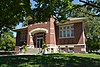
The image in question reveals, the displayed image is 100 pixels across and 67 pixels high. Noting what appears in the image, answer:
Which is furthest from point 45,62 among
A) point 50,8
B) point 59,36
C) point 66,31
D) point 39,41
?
point 39,41

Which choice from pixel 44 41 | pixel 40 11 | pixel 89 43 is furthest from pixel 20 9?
pixel 89 43

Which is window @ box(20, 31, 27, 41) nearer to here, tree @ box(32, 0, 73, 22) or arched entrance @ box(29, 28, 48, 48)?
arched entrance @ box(29, 28, 48, 48)

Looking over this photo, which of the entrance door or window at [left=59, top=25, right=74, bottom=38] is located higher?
window at [left=59, top=25, right=74, bottom=38]

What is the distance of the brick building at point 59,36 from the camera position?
33.8m

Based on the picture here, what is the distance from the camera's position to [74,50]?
34125 millimetres

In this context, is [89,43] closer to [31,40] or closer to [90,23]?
[90,23]

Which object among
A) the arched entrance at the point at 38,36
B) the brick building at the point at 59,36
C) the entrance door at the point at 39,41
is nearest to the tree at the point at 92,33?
the brick building at the point at 59,36

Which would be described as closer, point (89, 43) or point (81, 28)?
point (81, 28)

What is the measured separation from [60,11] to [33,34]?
77.8 ft

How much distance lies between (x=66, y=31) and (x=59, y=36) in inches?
70.1

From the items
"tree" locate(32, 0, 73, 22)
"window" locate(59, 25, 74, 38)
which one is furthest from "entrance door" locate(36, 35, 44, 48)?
"tree" locate(32, 0, 73, 22)

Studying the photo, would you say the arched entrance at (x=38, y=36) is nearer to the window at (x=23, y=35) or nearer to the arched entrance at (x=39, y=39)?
the arched entrance at (x=39, y=39)

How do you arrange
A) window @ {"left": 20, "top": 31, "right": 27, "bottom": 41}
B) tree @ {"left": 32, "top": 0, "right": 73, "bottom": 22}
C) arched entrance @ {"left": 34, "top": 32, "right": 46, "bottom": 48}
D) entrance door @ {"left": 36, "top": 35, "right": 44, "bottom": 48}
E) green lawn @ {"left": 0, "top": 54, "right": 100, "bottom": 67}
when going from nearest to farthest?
1. green lawn @ {"left": 0, "top": 54, "right": 100, "bottom": 67}
2. tree @ {"left": 32, "top": 0, "right": 73, "bottom": 22}
3. arched entrance @ {"left": 34, "top": 32, "right": 46, "bottom": 48}
4. entrance door @ {"left": 36, "top": 35, "right": 44, "bottom": 48}
5. window @ {"left": 20, "top": 31, "right": 27, "bottom": 41}

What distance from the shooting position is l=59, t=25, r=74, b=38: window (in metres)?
34.8
